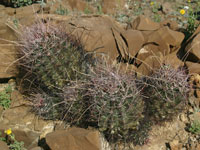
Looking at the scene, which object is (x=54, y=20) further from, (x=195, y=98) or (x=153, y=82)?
(x=195, y=98)

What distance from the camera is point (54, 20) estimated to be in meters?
4.18

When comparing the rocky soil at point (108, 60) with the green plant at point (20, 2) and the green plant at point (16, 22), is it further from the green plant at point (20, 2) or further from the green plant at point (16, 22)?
the green plant at point (20, 2)

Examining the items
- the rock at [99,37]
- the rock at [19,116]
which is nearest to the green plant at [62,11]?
the rock at [99,37]

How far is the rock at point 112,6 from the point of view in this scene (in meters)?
5.83

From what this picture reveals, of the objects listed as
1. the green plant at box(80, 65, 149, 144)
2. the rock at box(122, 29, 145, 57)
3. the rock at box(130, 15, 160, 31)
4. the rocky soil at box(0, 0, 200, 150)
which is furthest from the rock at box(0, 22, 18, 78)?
the rock at box(130, 15, 160, 31)

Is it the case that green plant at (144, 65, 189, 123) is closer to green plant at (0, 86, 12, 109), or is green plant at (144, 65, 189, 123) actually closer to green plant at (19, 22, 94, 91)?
green plant at (19, 22, 94, 91)

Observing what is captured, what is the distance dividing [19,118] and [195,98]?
97.8 inches

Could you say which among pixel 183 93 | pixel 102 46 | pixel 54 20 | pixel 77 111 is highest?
pixel 54 20

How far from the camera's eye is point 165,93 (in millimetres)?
2771

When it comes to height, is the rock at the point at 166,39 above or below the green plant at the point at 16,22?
below

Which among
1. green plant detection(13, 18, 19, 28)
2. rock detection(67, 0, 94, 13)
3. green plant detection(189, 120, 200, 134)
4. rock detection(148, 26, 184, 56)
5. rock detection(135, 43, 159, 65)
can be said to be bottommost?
green plant detection(189, 120, 200, 134)

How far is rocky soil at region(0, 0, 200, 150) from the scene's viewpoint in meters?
3.02

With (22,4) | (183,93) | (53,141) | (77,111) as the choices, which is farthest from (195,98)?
(22,4)

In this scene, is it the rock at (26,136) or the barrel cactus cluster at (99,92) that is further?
the rock at (26,136)
